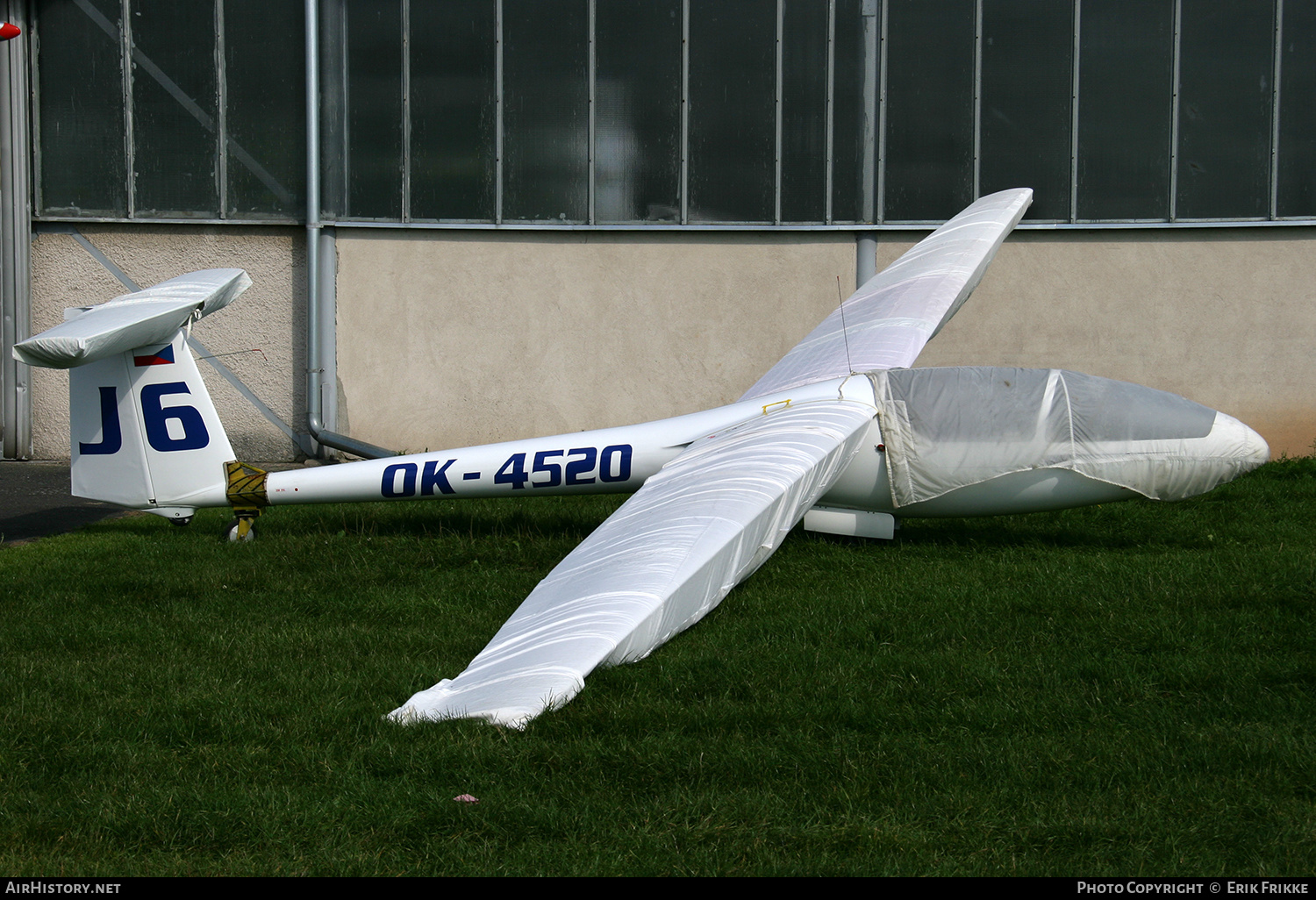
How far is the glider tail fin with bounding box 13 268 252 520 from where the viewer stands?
8.33 meters

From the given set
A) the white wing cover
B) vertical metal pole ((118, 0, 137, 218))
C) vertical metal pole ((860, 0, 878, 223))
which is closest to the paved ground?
vertical metal pole ((118, 0, 137, 218))

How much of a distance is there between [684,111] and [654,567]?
30.9ft

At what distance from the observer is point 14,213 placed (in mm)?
13539

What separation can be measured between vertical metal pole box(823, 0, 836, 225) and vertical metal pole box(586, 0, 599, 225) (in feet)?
9.14

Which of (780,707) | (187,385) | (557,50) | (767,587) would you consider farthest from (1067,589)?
(557,50)

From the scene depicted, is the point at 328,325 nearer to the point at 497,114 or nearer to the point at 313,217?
the point at 313,217

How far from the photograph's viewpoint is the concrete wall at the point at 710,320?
13.5 meters

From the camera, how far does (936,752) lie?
468 centimetres

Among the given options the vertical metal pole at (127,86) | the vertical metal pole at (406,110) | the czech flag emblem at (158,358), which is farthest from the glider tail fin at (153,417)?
the vertical metal pole at (127,86)

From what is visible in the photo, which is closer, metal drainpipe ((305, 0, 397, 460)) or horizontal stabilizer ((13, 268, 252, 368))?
horizontal stabilizer ((13, 268, 252, 368))

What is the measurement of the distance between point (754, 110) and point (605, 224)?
2260mm

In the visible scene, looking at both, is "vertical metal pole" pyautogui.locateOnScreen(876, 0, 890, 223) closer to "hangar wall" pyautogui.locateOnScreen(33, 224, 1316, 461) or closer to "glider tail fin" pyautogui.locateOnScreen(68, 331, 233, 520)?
"hangar wall" pyautogui.locateOnScreen(33, 224, 1316, 461)

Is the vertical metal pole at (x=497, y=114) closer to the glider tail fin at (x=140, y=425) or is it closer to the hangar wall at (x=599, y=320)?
the hangar wall at (x=599, y=320)

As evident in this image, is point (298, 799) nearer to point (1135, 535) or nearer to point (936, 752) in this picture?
point (936, 752)
